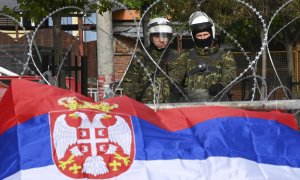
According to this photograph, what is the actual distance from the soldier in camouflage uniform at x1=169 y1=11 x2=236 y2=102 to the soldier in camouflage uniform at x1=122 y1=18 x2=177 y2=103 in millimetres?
134

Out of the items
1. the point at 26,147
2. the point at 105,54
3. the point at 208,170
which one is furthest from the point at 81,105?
the point at 105,54

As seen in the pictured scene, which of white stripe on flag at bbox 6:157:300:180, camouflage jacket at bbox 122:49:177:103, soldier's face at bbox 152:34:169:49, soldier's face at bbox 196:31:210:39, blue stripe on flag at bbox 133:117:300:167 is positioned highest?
soldier's face at bbox 196:31:210:39

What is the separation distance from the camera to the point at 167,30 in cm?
664

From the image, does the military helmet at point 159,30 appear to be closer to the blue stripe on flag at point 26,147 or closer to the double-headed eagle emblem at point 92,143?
the double-headed eagle emblem at point 92,143

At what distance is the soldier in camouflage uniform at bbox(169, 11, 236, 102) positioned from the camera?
6.47m

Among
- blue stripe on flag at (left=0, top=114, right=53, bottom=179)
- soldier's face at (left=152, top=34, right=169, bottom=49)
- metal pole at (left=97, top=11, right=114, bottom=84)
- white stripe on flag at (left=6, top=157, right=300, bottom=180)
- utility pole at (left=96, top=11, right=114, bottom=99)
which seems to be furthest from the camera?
metal pole at (left=97, top=11, right=114, bottom=84)

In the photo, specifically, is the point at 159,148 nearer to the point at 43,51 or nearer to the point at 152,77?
the point at 152,77

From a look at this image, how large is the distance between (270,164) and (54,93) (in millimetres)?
1296

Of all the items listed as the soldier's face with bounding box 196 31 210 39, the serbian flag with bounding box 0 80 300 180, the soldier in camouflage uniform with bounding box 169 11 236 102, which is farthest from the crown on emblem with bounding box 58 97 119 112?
the soldier's face with bounding box 196 31 210 39

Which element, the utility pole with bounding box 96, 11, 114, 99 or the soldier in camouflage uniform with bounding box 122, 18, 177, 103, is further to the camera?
the utility pole with bounding box 96, 11, 114, 99

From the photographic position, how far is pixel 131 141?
403cm

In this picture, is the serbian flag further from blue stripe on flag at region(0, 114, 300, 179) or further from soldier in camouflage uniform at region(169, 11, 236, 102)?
soldier in camouflage uniform at region(169, 11, 236, 102)

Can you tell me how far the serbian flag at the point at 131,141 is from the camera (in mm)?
3848

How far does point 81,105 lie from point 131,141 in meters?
0.36
